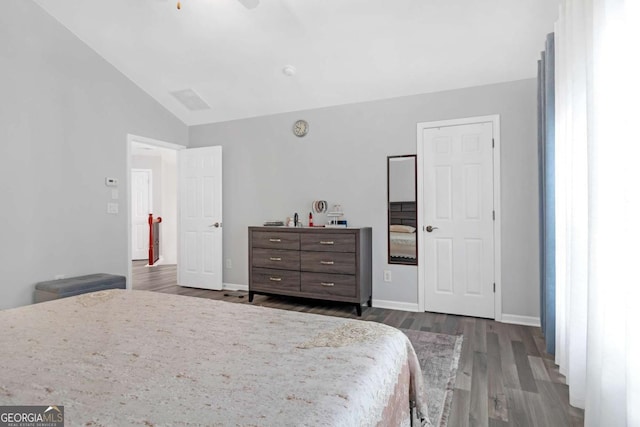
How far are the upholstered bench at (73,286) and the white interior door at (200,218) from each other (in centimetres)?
137

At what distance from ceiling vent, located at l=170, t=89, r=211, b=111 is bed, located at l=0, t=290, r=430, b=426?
12.0 feet

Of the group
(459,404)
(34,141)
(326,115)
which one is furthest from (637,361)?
(34,141)

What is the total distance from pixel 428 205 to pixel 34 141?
163 inches

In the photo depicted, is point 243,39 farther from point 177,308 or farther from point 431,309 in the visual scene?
point 431,309

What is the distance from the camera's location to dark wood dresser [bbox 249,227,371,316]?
12.5ft

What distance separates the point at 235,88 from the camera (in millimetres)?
4434

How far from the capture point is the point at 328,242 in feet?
12.8

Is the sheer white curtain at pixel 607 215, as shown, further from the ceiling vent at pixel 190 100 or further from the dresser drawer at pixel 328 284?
the ceiling vent at pixel 190 100

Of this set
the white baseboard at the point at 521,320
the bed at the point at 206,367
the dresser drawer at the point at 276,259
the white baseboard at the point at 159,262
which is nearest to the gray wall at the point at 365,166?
the white baseboard at the point at 521,320

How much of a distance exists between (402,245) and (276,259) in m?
1.52

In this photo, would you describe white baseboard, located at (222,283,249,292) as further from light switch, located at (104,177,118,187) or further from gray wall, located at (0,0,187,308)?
light switch, located at (104,177,118,187)

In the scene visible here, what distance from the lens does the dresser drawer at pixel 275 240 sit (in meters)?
4.11

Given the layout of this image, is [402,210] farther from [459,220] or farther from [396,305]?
[396,305]

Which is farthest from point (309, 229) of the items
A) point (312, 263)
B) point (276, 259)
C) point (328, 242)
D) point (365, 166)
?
point (365, 166)
